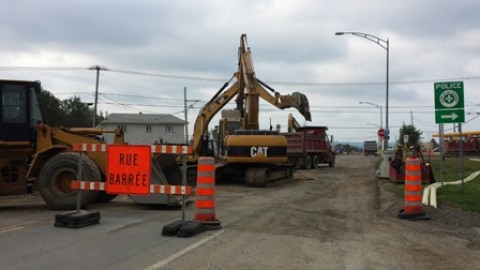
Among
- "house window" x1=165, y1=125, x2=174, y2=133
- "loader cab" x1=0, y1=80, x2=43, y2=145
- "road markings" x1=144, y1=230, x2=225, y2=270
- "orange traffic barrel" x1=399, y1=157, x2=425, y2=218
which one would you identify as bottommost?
"road markings" x1=144, y1=230, x2=225, y2=270

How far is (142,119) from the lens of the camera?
94.7 m

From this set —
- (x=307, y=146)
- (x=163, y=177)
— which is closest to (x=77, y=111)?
(x=307, y=146)

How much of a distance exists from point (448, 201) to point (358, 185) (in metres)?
7.86

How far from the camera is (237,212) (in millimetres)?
12781

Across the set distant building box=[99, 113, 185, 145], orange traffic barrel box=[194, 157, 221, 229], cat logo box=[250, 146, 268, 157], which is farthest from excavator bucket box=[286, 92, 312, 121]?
distant building box=[99, 113, 185, 145]

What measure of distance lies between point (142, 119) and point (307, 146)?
64588 mm

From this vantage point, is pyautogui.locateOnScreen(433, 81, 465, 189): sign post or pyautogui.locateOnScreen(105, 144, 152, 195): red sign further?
pyautogui.locateOnScreen(433, 81, 465, 189): sign post

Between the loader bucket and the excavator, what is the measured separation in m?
5.86

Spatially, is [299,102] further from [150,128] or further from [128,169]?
[150,128]

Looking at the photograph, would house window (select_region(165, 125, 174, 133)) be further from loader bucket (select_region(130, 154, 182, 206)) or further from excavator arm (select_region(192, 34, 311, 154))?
loader bucket (select_region(130, 154, 182, 206))

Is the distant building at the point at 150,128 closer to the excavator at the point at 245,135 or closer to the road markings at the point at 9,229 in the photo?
the excavator at the point at 245,135

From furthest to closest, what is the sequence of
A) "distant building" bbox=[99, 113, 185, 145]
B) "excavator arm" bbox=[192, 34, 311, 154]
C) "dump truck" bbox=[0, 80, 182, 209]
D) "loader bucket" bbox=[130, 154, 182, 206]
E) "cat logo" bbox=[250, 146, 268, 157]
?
"distant building" bbox=[99, 113, 185, 145], "excavator arm" bbox=[192, 34, 311, 154], "cat logo" bbox=[250, 146, 268, 157], "dump truck" bbox=[0, 80, 182, 209], "loader bucket" bbox=[130, 154, 182, 206]

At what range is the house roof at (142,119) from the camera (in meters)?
92.4

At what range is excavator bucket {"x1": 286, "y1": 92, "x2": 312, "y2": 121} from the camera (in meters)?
24.6
